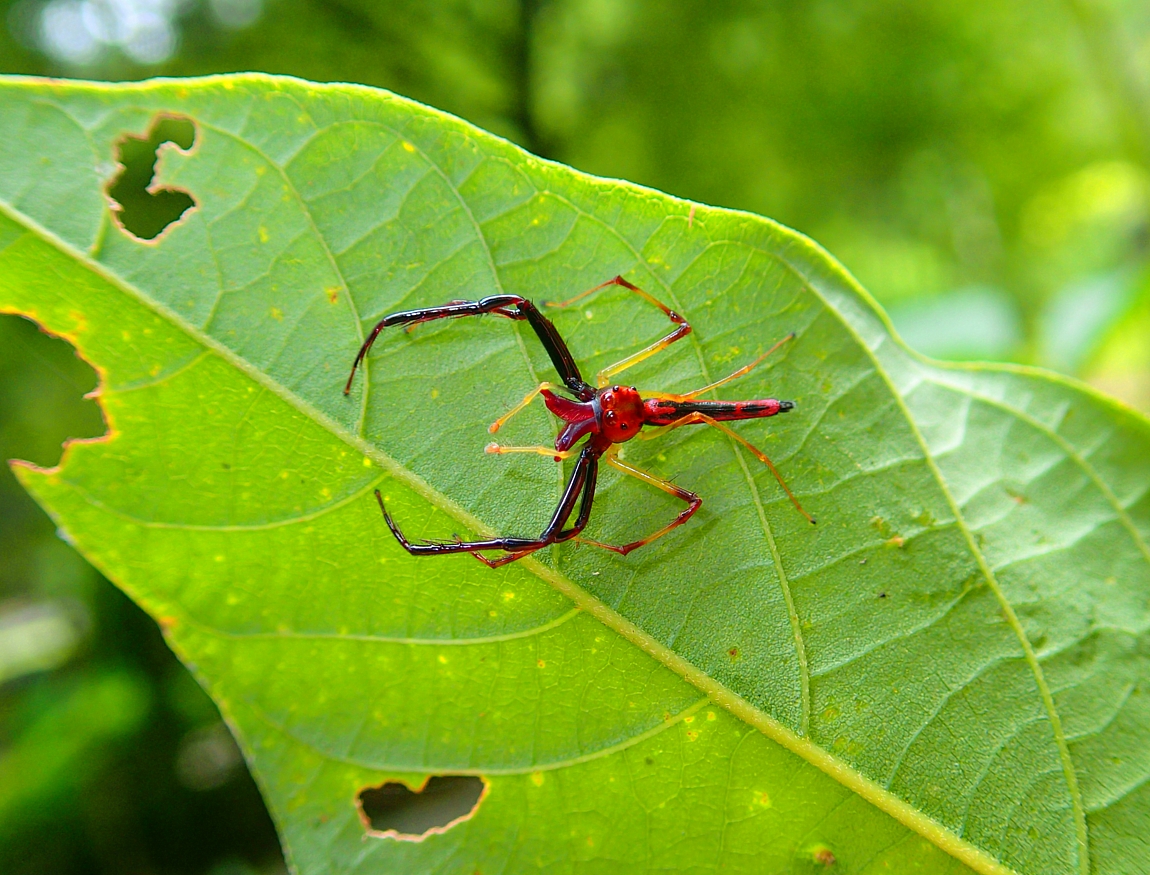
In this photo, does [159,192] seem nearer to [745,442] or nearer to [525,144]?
[745,442]

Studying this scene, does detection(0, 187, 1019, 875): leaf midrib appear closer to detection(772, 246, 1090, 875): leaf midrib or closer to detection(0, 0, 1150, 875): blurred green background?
detection(772, 246, 1090, 875): leaf midrib

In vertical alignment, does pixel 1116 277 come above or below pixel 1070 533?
above

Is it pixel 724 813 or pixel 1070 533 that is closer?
pixel 724 813

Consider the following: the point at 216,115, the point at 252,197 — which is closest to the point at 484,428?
the point at 252,197

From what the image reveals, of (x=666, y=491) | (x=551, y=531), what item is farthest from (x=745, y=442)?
(x=551, y=531)

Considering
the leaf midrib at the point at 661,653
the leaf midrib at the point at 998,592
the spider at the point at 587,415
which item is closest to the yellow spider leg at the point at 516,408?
the spider at the point at 587,415

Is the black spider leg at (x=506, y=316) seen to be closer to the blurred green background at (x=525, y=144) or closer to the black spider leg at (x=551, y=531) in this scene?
the black spider leg at (x=551, y=531)

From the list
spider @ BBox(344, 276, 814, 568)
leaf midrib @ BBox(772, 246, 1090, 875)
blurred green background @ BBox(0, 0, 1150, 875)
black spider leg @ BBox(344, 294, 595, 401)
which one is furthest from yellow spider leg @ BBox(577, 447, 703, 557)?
blurred green background @ BBox(0, 0, 1150, 875)

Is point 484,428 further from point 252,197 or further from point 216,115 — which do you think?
point 216,115
